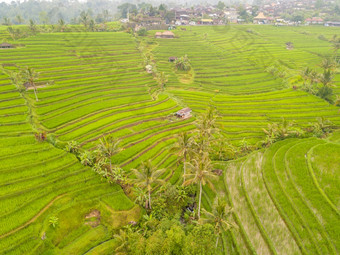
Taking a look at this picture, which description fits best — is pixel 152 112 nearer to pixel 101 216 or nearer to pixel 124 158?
pixel 124 158

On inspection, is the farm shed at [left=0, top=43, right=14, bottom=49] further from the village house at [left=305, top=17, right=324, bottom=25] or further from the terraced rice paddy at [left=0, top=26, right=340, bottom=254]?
the village house at [left=305, top=17, right=324, bottom=25]

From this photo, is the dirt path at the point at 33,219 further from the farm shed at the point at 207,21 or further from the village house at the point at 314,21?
the village house at the point at 314,21

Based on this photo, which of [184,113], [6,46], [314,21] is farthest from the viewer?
[314,21]

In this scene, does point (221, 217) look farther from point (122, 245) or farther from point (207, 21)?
point (207, 21)

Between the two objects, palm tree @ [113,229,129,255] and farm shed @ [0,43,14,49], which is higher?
farm shed @ [0,43,14,49]

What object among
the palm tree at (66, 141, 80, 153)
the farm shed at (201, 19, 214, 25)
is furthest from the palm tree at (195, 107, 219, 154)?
the farm shed at (201, 19, 214, 25)

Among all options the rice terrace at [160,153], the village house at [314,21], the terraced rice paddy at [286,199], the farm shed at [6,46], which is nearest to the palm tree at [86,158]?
the rice terrace at [160,153]

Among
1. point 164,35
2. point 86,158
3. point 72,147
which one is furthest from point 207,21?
point 86,158
